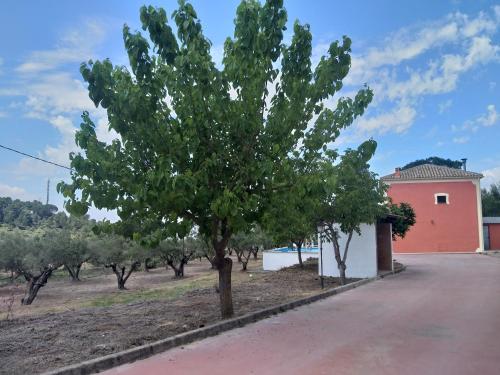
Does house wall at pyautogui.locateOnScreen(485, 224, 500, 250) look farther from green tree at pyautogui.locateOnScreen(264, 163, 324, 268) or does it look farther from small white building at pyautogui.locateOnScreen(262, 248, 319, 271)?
green tree at pyautogui.locateOnScreen(264, 163, 324, 268)

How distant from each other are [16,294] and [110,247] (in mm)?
4924

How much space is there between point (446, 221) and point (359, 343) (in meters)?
36.3

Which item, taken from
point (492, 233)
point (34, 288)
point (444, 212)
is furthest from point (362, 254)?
point (492, 233)

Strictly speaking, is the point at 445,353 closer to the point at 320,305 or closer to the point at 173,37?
the point at 320,305

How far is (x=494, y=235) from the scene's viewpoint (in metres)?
43.7

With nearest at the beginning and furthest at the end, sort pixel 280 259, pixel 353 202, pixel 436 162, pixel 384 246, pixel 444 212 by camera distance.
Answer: pixel 353 202 → pixel 384 246 → pixel 280 259 → pixel 444 212 → pixel 436 162

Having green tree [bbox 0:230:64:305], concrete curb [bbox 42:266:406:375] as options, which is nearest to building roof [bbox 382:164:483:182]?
green tree [bbox 0:230:64:305]

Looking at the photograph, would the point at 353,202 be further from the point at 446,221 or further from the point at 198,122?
the point at 446,221

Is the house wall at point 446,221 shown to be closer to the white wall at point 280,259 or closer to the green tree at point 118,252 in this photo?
the white wall at point 280,259

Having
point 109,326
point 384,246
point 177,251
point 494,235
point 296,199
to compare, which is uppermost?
point 296,199

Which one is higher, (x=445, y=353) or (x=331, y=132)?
(x=331, y=132)

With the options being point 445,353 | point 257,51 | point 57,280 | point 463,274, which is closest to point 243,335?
point 445,353

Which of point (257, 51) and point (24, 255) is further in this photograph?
point (24, 255)

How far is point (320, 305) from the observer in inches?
473
